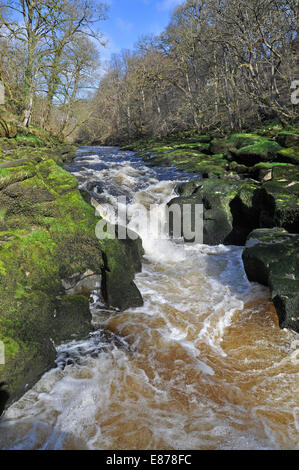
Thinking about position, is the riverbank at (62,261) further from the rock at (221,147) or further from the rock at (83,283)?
the rock at (221,147)

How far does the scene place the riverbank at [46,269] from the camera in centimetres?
301

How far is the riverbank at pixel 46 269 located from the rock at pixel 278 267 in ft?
6.99

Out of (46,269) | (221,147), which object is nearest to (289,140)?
(221,147)

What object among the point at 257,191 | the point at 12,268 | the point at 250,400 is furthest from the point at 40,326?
the point at 257,191

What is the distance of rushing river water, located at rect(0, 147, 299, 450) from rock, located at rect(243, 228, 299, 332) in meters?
0.22

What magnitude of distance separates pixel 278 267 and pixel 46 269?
360 centimetres

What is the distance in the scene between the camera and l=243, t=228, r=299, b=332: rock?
149 inches

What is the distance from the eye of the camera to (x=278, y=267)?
432 centimetres

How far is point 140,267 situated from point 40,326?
2.77 meters

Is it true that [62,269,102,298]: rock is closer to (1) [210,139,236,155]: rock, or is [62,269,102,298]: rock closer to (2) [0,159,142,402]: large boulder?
(2) [0,159,142,402]: large boulder

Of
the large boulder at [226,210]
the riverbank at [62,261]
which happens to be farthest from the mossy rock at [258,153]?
the riverbank at [62,261]

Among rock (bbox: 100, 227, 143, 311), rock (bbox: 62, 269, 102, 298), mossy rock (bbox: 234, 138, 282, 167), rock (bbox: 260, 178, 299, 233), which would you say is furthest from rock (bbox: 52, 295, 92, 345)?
mossy rock (bbox: 234, 138, 282, 167)

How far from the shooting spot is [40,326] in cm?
328
